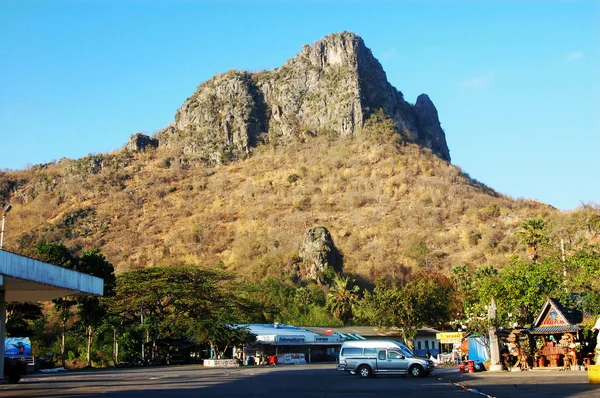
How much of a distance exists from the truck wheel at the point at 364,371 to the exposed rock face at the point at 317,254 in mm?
58863

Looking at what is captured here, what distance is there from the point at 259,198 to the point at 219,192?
1072cm

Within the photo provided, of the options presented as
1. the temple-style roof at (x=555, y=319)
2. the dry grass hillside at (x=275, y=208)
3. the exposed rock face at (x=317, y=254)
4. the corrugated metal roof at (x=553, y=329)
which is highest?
the dry grass hillside at (x=275, y=208)

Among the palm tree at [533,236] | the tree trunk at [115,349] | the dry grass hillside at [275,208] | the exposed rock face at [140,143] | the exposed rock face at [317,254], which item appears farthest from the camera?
the exposed rock face at [140,143]

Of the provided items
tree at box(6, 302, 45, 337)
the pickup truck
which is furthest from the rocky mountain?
the pickup truck

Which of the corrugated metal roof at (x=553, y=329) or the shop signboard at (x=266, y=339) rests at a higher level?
the corrugated metal roof at (x=553, y=329)

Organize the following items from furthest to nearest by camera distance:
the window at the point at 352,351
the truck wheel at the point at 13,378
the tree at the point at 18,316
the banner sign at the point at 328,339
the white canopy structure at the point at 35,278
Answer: the banner sign at the point at 328,339 < the tree at the point at 18,316 < the window at the point at 352,351 < the truck wheel at the point at 13,378 < the white canopy structure at the point at 35,278

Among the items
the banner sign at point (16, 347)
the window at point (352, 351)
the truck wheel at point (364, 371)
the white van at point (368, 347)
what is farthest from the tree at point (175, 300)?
the truck wheel at point (364, 371)

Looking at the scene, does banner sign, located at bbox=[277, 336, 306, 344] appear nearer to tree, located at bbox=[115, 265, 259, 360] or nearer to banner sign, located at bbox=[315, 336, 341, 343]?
banner sign, located at bbox=[315, 336, 341, 343]

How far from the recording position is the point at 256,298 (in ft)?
270

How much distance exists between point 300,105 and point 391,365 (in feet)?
394

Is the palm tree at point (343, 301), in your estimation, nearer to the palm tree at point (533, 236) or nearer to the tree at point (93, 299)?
the palm tree at point (533, 236)

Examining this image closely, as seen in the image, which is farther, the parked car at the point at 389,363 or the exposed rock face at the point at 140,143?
the exposed rock face at the point at 140,143

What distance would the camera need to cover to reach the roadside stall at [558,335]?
113ft

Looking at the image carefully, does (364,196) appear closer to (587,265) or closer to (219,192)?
(219,192)
